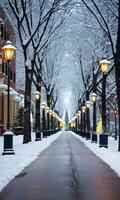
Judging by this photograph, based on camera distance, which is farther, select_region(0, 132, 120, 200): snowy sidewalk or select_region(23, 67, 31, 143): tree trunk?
select_region(23, 67, 31, 143): tree trunk

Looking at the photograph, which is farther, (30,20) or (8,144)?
(30,20)

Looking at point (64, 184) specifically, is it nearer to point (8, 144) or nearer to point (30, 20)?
point (8, 144)

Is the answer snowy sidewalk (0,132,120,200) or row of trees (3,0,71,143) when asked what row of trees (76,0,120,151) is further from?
snowy sidewalk (0,132,120,200)

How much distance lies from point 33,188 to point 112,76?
4749cm

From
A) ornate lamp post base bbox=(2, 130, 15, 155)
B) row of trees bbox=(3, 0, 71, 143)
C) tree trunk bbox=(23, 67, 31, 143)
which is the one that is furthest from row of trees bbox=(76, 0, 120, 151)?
tree trunk bbox=(23, 67, 31, 143)

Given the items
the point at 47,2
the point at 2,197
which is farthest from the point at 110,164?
the point at 47,2

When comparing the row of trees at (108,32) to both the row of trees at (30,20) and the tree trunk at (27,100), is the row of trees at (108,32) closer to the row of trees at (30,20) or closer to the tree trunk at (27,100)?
the row of trees at (30,20)

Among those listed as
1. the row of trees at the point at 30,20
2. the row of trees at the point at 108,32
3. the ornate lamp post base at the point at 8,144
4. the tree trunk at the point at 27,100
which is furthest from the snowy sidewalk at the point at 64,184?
the tree trunk at the point at 27,100

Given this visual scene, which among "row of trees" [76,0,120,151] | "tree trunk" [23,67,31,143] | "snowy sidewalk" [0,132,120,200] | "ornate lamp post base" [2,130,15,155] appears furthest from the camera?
"tree trunk" [23,67,31,143]

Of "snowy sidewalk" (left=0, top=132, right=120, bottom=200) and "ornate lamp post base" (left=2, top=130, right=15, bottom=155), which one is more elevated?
"ornate lamp post base" (left=2, top=130, right=15, bottom=155)

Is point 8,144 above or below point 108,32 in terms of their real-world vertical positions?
below

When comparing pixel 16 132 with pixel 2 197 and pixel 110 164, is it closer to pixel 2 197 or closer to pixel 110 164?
pixel 110 164

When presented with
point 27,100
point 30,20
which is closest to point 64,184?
point 27,100

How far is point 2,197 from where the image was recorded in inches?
421
